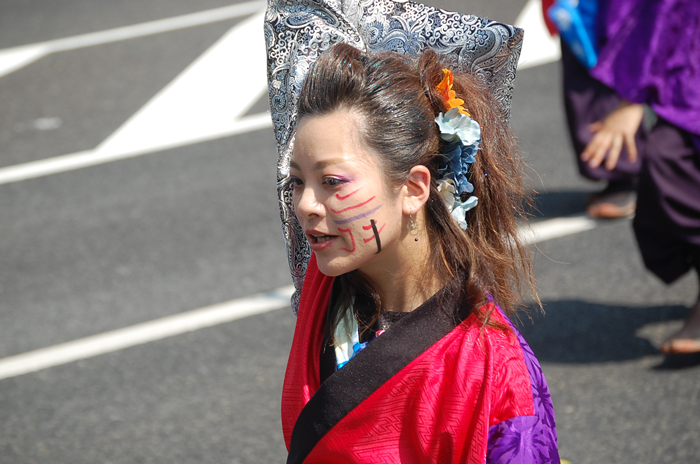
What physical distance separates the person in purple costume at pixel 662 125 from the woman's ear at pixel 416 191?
139 cm

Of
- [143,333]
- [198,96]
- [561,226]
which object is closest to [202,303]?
[143,333]

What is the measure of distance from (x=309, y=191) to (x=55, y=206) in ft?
14.9

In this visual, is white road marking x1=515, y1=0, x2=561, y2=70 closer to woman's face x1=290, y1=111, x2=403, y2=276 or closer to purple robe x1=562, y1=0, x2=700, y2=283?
purple robe x1=562, y1=0, x2=700, y2=283

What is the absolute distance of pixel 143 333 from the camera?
4.05m

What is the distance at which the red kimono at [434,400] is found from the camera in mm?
1434

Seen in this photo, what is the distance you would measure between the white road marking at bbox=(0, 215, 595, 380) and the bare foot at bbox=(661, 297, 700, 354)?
89 cm

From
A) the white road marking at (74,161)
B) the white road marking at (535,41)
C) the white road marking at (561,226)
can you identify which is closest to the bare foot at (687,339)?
the white road marking at (561,226)

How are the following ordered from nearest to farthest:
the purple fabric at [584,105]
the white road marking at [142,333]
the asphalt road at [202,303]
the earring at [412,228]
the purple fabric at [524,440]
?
→ the purple fabric at [524,440], the earring at [412,228], the asphalt road at [202,303], the white road marking at [142,333], the purple fabric at [584,105]

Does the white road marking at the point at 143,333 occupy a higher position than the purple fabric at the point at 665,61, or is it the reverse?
the purple fabric at the point at 665,61

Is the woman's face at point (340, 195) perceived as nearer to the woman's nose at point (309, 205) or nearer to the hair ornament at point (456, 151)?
the woman's nose at point (309, 205)

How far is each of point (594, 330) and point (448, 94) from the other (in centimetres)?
254

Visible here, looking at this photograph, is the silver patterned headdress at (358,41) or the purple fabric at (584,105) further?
the purple fabric at (584,105)

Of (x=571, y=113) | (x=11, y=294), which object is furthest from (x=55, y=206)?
(x=571, y=113)

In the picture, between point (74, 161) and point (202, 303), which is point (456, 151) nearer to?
point (202, 303)
